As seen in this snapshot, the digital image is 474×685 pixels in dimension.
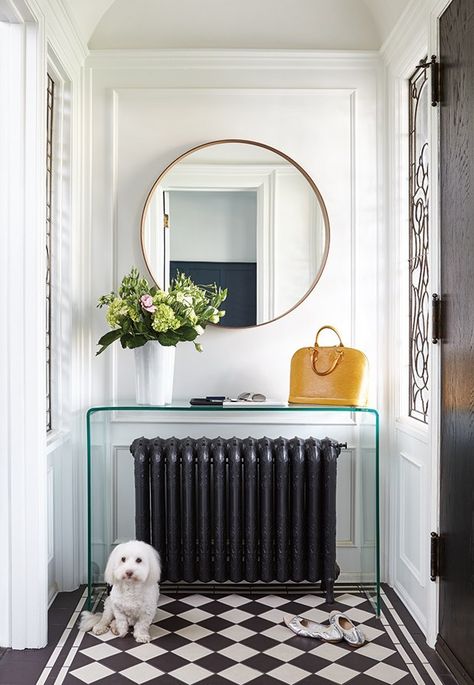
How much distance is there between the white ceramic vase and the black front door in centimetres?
120

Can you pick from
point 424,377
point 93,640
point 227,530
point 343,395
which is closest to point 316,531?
point 227,530

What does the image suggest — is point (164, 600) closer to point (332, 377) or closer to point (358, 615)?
point (358, 615)

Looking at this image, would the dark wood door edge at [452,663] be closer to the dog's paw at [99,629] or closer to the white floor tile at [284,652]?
the white floor tile at [284,652]

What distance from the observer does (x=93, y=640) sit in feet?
9.09

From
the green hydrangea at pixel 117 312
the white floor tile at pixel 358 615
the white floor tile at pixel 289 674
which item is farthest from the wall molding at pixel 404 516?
the green hydrangea at pixel 117 312

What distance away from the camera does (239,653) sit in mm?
2637

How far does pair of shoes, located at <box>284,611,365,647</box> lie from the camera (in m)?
2.73

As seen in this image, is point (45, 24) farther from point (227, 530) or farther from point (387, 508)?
point (387, 508)

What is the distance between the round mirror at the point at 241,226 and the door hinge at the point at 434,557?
4.12 feet

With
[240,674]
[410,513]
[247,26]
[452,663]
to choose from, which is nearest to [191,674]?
[240,674]

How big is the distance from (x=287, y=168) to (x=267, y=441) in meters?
1.27

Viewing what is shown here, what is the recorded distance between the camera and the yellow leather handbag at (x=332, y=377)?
3.18m

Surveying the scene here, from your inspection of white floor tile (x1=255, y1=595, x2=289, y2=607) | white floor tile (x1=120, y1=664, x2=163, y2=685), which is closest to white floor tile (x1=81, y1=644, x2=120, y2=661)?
white floor tile (x1=120, y1=664, x2=163, y2=685)

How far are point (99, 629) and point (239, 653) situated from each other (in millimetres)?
571
